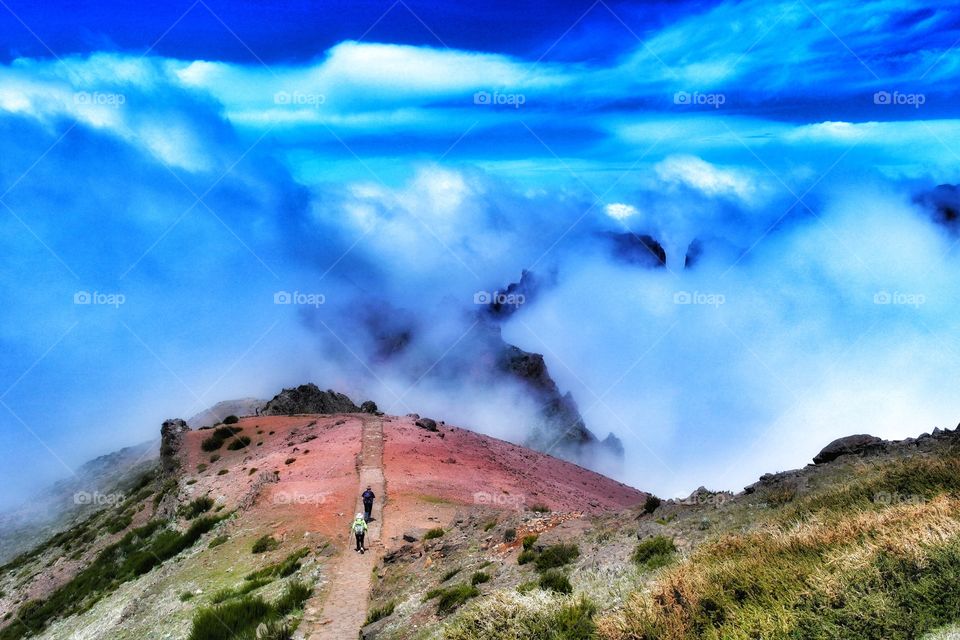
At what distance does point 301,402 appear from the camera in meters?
67.2

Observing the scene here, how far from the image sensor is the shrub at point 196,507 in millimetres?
33750

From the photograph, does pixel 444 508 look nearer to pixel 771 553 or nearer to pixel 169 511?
pixel 169 511

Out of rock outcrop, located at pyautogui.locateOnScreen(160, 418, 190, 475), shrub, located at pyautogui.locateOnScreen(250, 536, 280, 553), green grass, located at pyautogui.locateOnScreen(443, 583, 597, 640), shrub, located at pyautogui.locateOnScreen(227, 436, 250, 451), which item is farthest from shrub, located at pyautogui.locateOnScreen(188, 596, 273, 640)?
rock outcrop, located at pyautogui.locateOnScreen(160, 418, 190, 475)

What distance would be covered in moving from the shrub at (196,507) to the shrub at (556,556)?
22.9 metres

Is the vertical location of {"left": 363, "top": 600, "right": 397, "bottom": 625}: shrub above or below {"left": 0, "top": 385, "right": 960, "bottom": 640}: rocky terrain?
below

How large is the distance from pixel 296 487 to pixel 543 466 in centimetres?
2570

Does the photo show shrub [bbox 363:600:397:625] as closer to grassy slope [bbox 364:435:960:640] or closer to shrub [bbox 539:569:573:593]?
grassy slope [bbox 364:435:960:640]

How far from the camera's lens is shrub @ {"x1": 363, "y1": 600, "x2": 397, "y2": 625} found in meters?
17.8

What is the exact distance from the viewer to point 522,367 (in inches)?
7343

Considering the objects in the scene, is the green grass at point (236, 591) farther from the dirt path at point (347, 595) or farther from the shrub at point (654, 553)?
the shrub at point (654, 553)

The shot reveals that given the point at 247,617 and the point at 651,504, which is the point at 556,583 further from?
the point at 247,617

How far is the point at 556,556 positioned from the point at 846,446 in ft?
34.0

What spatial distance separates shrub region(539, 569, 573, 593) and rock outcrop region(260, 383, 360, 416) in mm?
53215

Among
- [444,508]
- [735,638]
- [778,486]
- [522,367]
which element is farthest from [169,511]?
[522,367]
